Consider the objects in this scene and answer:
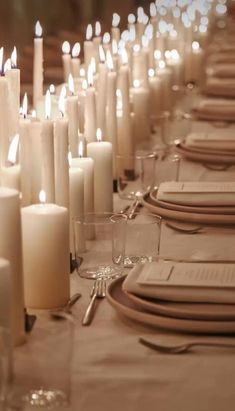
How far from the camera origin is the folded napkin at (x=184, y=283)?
146 cm

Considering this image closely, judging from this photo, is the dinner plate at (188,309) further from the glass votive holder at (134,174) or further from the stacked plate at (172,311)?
the glass votive holder at (134,174)

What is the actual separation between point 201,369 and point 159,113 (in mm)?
2174

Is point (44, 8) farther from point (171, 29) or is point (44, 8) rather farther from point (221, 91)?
point (221, 91)

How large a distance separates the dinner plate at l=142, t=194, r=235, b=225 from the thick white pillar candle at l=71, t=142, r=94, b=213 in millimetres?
157

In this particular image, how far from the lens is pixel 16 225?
1.33 metres

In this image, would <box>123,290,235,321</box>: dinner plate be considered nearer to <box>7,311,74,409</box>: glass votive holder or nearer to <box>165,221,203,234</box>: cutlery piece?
<box>7,311,74,409</box>: glass votive holder

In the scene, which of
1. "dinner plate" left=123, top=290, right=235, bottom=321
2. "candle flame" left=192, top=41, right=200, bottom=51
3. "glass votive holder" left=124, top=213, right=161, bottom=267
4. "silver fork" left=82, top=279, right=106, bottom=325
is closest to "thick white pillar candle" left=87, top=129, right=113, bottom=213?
"glass votive holder" left=124, top=213, right=161, bottom=267

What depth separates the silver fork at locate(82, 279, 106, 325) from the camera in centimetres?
151

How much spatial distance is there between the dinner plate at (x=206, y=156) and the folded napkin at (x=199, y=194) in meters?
0.54

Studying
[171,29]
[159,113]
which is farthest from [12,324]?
[171,29]

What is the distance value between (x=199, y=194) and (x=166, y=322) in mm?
756

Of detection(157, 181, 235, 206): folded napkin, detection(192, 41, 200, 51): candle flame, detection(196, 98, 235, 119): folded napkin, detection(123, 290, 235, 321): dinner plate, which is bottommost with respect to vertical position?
detection(123, 290, 235, 321): dinner plate

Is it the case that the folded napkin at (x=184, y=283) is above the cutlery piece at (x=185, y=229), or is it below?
above

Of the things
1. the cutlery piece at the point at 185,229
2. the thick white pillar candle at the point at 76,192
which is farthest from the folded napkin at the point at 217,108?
the thick white pillar candle at the point at 76,192
